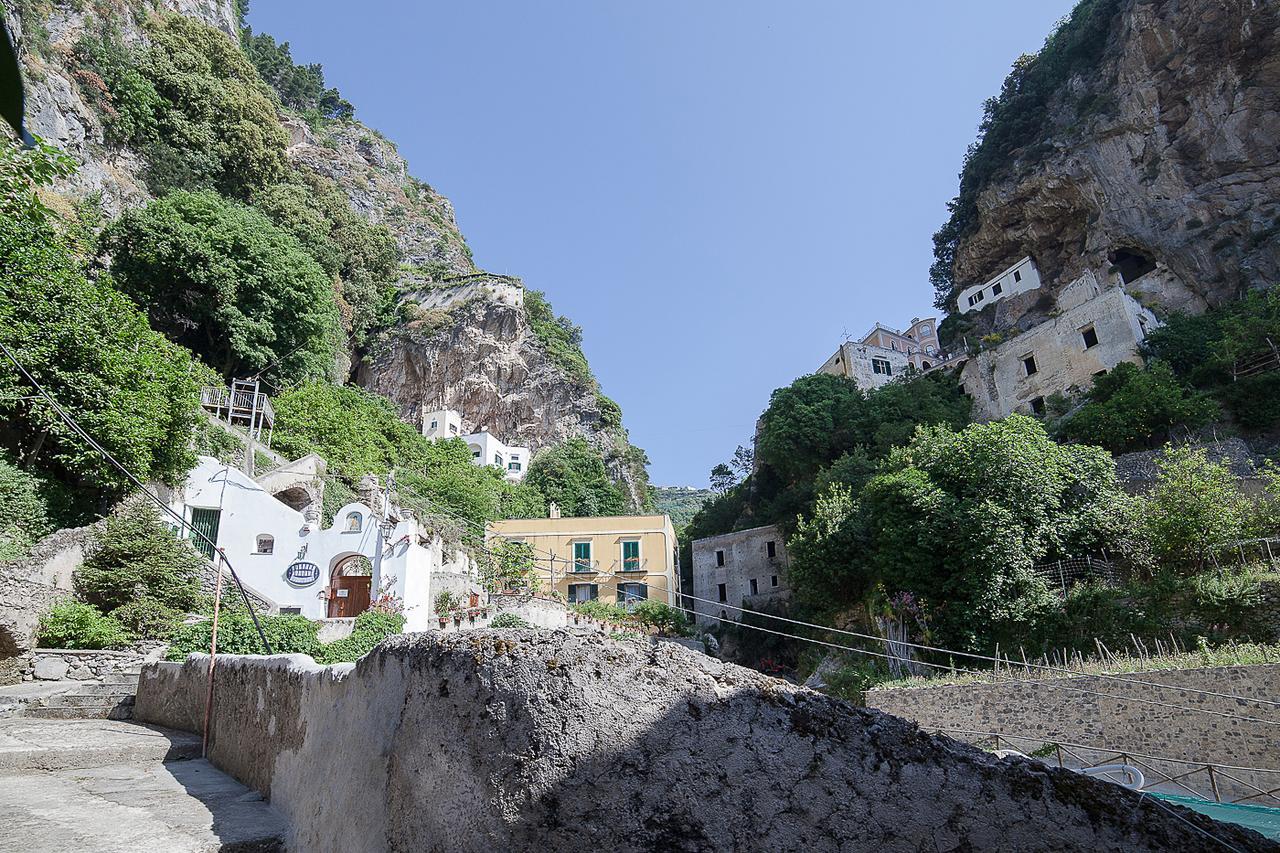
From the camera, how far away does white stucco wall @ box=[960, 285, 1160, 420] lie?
29172 millimetres

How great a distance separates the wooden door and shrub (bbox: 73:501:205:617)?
510cm

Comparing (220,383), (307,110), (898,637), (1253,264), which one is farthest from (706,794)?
(307,110)

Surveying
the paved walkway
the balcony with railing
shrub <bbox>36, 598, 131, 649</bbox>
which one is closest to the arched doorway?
shrub <bbox>36, 598, 131, 649</bbox>

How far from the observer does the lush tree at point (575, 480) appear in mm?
43719

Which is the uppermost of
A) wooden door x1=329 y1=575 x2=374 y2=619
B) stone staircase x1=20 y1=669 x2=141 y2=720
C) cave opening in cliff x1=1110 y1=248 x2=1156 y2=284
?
cave opening in cliff x1=1110 y1=248 x2=1156 y2=284

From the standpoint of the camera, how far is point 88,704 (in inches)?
328

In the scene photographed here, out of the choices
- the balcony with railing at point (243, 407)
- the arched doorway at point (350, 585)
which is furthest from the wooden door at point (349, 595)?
the balcony with railing at point (243, 407)

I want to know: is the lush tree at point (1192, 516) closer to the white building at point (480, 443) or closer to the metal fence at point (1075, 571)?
the metal fence at point (1075, 571)

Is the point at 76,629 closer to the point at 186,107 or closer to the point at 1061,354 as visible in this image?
the point at 186,107

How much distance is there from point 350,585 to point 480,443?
28.0 m

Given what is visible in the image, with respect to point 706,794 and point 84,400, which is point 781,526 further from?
point 706,794

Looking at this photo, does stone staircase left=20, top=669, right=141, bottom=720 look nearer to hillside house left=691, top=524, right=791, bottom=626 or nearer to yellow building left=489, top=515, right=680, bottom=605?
yellow building left=489, top=515, right=680, bottom=605

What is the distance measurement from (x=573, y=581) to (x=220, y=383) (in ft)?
53.9

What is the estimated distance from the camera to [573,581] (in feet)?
105
